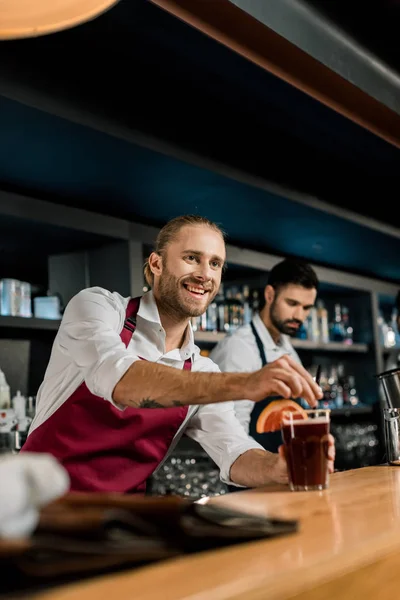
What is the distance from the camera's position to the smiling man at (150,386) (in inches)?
58.7

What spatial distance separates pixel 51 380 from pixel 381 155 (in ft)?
8.56

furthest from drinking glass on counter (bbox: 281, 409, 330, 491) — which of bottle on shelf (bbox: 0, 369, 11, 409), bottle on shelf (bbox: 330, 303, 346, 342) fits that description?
bottle on shelf (bbox: 330, 303, 346, 342)

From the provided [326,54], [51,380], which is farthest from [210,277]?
[326,54]

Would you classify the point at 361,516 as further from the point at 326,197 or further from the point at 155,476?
the point at 326,197

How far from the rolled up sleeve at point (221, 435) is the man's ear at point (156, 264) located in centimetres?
52

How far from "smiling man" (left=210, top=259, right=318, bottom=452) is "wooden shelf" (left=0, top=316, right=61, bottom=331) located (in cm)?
78

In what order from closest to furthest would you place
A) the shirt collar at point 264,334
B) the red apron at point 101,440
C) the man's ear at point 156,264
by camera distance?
the red apron at point 101,440 → the man's ear at point 156,264 → the shirt collar at point 264,334

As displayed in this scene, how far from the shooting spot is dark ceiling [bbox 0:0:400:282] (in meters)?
2.29

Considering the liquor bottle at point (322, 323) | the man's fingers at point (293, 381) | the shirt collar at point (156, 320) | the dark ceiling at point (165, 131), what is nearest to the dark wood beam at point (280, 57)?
the dark ceiling at point (165, 131)

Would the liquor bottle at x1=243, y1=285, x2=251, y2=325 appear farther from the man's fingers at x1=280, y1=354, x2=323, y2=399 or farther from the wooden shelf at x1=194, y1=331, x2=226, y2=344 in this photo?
the man's fingers at x1=280, y1=354, x2=323, y2=399

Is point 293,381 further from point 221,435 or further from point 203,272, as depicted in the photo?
point 203,272

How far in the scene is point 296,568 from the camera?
740mm

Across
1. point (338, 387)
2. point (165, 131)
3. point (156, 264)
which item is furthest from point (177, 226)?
point (338, 387)

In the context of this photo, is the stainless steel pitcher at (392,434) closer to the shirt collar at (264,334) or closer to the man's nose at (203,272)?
the man's nose at (203,272)
